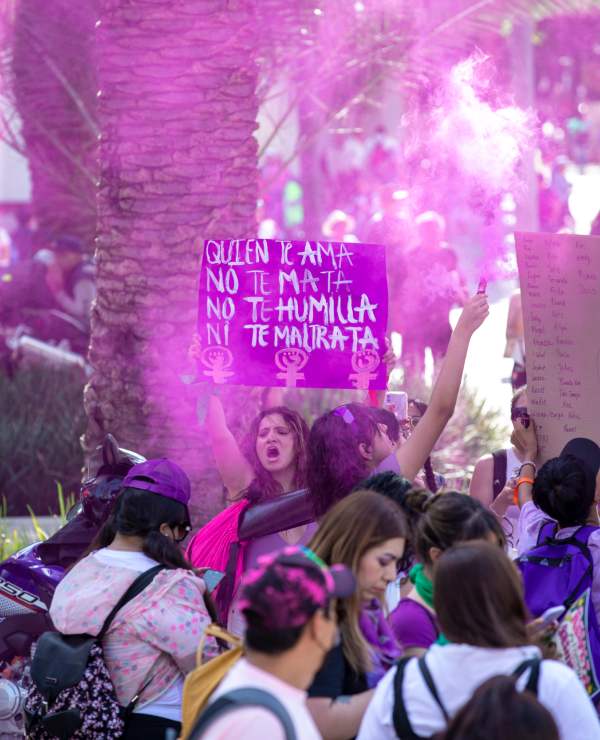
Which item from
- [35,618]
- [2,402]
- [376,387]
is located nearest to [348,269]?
[376,387]

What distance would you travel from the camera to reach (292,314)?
240 inches

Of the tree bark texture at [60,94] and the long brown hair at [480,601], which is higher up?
the tree bark texture at [60,94]

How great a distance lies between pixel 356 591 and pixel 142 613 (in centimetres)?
78

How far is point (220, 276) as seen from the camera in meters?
6.11

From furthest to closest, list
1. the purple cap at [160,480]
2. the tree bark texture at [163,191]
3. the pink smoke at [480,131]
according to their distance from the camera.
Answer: the tree bark texture at [163,191], the pink smoke at [480,131], the purple cap at [160,480]

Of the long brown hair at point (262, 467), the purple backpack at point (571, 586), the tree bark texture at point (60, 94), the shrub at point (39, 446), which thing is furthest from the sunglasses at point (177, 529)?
the tree bark texture at point (60, 94)

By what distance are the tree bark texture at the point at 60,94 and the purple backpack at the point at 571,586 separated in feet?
24.4

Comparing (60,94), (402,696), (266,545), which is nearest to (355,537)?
(402,696)

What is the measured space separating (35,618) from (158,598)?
115 centimetres

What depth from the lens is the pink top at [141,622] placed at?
13.8ft

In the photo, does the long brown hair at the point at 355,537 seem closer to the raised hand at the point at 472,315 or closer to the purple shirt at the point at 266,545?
the purple shirt at the point at 266,545

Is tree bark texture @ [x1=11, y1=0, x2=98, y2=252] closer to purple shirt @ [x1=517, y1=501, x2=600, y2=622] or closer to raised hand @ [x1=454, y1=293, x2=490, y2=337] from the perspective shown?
raised hand @ [x1=454, y1=293, x2=490, y2=337]

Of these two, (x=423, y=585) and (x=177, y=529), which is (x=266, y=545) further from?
(x=423, y=585)

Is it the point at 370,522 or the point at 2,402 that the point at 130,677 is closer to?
the point at 370,522
